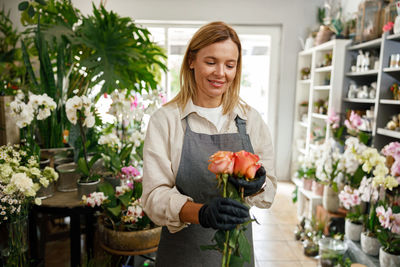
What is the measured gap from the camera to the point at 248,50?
191 inches

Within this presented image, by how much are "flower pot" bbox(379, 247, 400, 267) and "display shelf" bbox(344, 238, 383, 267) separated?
148mm

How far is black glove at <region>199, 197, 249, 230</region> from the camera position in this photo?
722 millimetres

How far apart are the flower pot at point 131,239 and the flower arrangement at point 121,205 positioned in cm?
5

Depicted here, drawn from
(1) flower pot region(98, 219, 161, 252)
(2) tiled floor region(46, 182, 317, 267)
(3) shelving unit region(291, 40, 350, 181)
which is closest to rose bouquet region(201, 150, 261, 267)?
(1) flower pot region(98, 219, 161, 252)

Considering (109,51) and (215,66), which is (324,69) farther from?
(215,66)

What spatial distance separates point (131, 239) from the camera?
61.3 inches

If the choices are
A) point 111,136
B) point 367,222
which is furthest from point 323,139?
point 111,136

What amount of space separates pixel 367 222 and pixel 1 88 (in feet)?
9.72

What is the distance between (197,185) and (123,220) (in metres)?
0.76

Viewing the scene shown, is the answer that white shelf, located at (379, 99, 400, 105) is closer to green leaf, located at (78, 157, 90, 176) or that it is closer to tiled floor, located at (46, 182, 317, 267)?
tiled floor, located at (46, 182, 317, 267)

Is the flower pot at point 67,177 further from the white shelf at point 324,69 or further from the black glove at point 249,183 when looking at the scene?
the white shelf at point 324,69

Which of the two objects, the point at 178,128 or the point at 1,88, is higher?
the point at 1,88

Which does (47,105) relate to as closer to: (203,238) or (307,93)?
(203,238)

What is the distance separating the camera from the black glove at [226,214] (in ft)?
2.37
